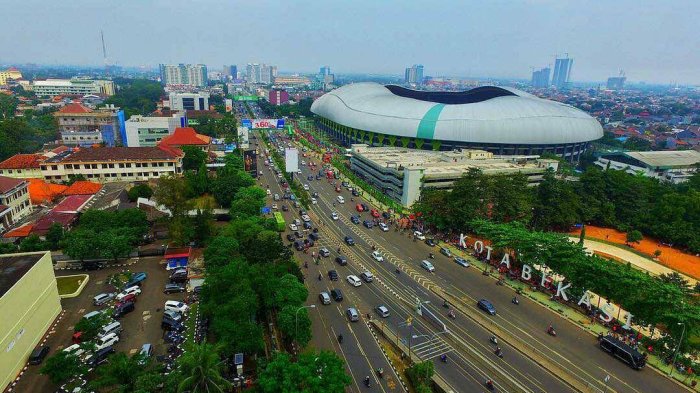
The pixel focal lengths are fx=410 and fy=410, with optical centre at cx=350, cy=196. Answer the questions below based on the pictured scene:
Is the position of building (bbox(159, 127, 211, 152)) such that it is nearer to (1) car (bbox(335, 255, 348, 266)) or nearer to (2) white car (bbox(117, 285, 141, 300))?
(1) car (bbox(335, 255, 348, 266))

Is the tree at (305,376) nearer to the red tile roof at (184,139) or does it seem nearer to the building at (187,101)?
the red tile roof at (184,139)

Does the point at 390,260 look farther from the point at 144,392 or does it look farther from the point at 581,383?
the point at 144,392

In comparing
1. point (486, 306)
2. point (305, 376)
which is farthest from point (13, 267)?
point (486, 306)

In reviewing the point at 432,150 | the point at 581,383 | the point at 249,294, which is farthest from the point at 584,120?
the point at 249,294

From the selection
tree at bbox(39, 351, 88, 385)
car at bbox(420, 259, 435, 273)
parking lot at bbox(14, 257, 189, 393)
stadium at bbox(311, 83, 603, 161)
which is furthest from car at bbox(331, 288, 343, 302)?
stadium at bbox(311, 83, 603, 161)

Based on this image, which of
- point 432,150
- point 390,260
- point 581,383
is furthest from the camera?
point 432,150

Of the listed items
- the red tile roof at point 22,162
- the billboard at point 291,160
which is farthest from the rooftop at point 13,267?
the billboard at point 291,160

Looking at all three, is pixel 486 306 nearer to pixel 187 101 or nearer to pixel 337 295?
pixel 337 295

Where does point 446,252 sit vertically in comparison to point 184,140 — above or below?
below
